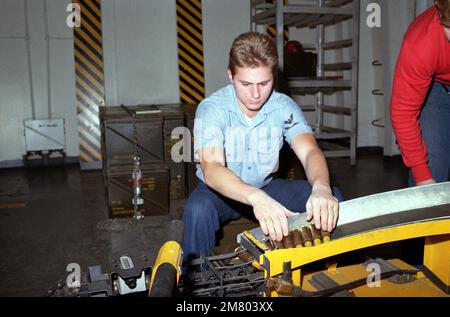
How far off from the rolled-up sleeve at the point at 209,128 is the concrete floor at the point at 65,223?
0.61m

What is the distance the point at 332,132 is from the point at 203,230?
4914 millimetres

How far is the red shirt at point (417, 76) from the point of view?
2.00m

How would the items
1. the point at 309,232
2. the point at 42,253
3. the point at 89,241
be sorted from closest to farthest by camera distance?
the point at 309,232, the point at 42,253, the point at 89,241

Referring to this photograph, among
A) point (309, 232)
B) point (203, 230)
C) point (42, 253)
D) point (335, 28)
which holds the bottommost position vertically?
point (42, 253)

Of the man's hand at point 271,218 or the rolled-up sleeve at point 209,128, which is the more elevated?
the rolled-up sleeve at point 209,128

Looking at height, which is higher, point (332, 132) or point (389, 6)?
point (389, 6)

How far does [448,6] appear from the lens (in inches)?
65.2

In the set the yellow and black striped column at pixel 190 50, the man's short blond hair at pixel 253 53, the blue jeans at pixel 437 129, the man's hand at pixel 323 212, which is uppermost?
the yellow and black striped column at pixel 190 50

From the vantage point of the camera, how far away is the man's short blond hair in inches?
80.6

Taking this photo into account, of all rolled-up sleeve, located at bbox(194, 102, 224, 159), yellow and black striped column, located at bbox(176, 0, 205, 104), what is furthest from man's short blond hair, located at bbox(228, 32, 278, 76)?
yellow and black striped column, located at bbox(176, 0, 205, 104)

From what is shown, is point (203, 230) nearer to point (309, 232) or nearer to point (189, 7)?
point (309, 232)

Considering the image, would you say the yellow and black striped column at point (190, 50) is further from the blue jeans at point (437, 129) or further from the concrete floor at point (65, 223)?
the blue jeans at point (437, 129)

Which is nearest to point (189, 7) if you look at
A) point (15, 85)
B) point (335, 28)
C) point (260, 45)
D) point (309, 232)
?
point (335, 28)

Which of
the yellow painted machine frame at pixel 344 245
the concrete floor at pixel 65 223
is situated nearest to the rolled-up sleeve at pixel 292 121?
the concrete floor at pixel 65 223
